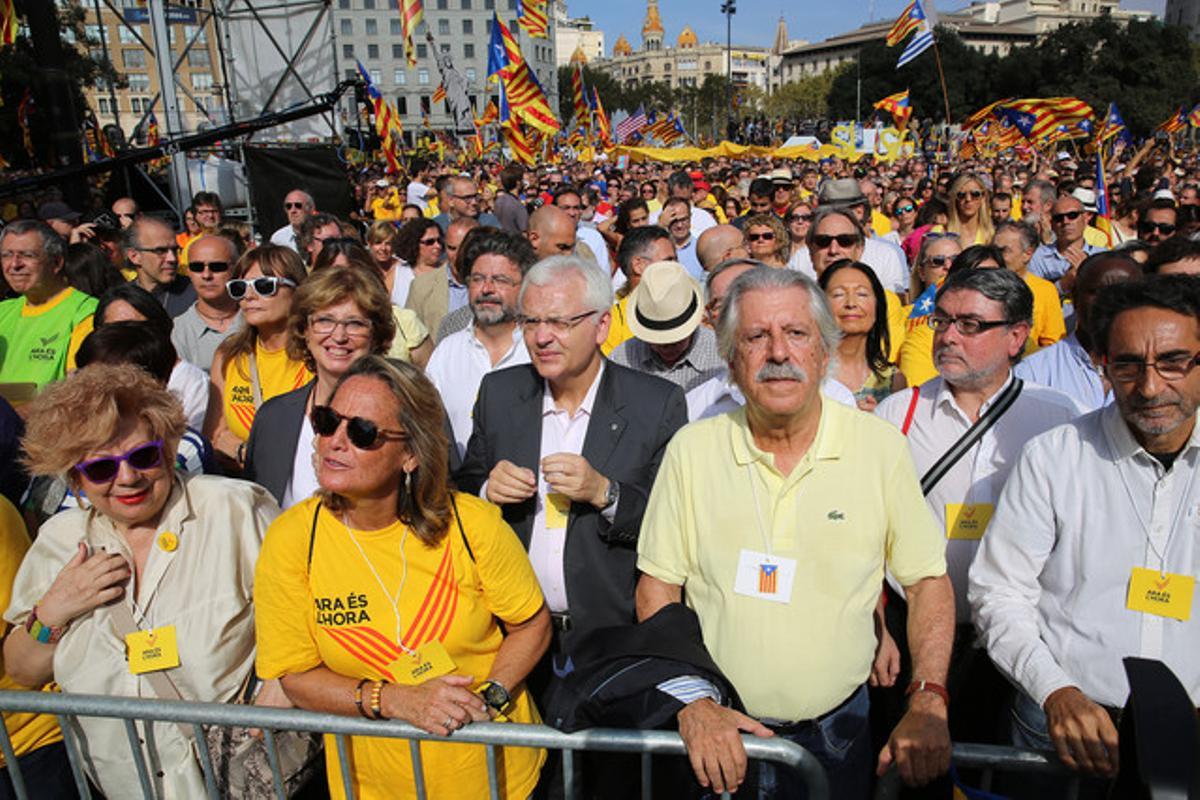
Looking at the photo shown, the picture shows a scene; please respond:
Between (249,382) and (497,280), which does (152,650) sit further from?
(497,280)

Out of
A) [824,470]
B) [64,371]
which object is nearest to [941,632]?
[824,470]

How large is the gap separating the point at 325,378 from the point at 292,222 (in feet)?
19.8

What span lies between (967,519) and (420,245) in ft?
16.4

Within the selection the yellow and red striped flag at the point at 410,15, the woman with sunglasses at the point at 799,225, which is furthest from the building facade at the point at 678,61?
the woman with sunglasses at the point at 799,225

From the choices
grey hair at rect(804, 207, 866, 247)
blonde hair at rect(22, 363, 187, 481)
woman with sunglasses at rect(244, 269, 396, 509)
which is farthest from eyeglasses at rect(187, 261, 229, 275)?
grey hair at rect(804, 207, 866, 247)

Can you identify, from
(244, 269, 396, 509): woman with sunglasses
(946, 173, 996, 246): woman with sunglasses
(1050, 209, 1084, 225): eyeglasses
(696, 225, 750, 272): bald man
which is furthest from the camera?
(946, 173, 996, 246): woman with sunglasses

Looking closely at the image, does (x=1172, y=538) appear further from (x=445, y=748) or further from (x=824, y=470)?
(x=445, y=748)

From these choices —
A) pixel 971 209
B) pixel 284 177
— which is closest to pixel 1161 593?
pixel 971 209

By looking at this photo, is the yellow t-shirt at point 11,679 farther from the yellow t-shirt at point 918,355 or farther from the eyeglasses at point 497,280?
the yellow t-shirt at point 918,355

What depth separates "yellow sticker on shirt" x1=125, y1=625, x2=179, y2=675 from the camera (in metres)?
2.28

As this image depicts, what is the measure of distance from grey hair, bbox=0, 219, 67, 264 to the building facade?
15852cm

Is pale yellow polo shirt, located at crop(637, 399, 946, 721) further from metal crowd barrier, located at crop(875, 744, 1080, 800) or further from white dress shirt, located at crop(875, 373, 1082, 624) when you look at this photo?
white dress shirt, located at crop(875, 373, 1082, 624)

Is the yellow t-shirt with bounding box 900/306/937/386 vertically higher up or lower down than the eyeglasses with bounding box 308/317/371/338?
lower down

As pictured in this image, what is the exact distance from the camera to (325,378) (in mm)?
3213
